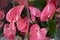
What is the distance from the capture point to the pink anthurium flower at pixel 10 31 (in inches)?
35.6

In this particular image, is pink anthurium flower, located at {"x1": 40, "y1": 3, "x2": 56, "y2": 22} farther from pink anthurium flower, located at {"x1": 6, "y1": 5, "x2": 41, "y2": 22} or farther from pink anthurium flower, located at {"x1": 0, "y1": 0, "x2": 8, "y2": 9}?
pink anthurium flower, located at {"x1": 0, "y1": 0, "x2": 8, "y2": 9}

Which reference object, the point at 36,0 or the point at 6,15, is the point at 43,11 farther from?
the point at 6,15

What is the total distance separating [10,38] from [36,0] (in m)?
0.25

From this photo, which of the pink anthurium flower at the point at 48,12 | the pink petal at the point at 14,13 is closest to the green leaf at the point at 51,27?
the pink anthurium flower at the point at 48,12

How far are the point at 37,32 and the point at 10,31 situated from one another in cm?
15

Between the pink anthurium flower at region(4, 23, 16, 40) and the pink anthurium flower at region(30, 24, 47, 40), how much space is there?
0.32 feet

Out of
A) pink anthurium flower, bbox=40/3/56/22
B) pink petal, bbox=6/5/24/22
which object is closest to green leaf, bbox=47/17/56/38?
pink anthurium flower, bbox=40/3/56/22

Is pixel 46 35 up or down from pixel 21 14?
down

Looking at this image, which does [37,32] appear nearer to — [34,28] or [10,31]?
[34,28]

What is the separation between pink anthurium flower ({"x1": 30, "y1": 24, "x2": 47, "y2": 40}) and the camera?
887 millimetres

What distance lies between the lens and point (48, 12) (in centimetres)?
88

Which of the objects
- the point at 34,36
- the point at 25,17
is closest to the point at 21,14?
the point at 25,17

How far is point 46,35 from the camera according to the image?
2.95 feet

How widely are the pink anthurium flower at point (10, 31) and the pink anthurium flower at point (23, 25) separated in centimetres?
3
